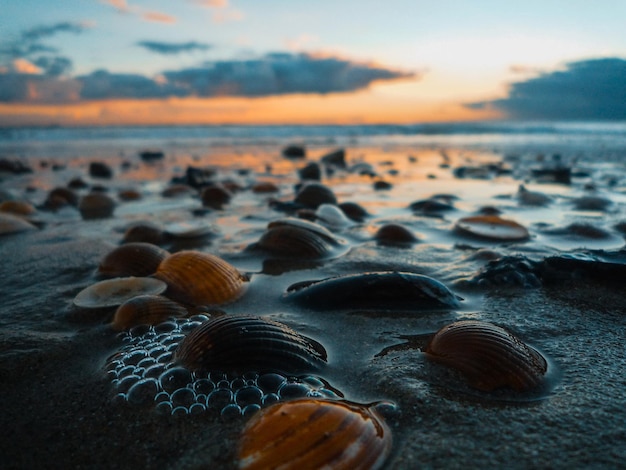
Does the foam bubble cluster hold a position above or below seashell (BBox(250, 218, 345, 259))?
below

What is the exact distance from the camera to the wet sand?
3.74 ft

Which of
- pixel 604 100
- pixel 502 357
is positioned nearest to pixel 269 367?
pixel 502 357

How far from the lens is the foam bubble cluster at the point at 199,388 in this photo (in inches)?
52.9

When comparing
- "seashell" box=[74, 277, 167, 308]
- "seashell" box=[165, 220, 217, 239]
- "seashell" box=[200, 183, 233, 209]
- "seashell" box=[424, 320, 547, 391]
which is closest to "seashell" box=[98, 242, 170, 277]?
"seashell" box=[74, 277, 167, 308]

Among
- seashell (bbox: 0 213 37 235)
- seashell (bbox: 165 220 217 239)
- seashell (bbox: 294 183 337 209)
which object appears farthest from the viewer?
seashell (bbox: 294 183 337 209)

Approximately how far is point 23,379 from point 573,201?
533cm

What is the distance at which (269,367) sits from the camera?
1467 millimetres

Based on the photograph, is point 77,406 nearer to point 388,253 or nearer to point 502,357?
point 502,357

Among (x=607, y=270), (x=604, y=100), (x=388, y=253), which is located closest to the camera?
(x=607, y=270)

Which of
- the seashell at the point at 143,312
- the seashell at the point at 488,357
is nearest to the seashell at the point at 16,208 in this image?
the seashell at the point at 143,312

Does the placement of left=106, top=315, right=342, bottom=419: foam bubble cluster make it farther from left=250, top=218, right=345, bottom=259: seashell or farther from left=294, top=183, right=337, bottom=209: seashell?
left=294, top=183, right=337, bottom=209: seashell

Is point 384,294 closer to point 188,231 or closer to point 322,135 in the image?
point 188,231

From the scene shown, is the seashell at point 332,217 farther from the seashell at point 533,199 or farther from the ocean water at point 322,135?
the ocean water at point 322,135

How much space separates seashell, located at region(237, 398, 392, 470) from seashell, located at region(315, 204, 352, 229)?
112 inches
